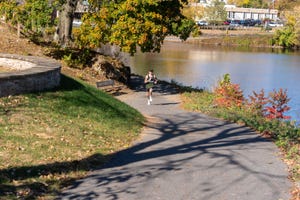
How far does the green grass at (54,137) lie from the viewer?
983 cm

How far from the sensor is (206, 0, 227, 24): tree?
11162 centimetres

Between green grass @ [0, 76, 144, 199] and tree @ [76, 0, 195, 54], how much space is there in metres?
5.73

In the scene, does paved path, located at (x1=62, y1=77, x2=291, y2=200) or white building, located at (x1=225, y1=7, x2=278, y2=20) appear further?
white building, located at (x1=225, y1=7, x2=278, y2=20)

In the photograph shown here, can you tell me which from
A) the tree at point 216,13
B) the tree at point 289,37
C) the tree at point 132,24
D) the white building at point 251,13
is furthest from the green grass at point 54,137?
the white building at point 251,13

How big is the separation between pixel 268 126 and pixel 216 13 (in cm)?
9752

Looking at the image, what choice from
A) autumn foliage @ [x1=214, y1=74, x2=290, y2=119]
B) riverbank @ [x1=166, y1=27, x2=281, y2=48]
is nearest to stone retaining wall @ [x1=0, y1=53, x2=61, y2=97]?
autumn foliage @ [x1=214, y1=74, x2=290, y2=119]

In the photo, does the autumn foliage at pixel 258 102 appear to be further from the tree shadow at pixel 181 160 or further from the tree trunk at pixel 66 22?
the tree trunk at pixel 66 22

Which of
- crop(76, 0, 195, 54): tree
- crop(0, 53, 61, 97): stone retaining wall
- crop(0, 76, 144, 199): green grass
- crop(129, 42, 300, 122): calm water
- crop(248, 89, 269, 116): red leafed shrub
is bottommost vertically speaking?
crop(129, 42, 300, 122): calm water

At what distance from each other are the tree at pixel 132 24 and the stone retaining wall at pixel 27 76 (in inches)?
210

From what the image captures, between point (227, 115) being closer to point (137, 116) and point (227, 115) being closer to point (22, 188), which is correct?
point (137, 116)

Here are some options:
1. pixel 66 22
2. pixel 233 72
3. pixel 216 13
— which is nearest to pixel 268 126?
pixel 66 22

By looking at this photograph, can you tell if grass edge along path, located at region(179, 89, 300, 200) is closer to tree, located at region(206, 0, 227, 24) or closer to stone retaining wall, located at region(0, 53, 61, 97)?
stone retaining wall, located at region(0, 53, 61, 97)

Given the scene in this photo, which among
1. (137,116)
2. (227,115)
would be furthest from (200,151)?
(227,115)

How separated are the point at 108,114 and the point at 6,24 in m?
15.7
